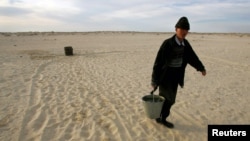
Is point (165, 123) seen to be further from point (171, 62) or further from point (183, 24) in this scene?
point (183, 24)

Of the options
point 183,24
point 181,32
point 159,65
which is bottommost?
point 159,65

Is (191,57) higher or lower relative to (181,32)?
lower

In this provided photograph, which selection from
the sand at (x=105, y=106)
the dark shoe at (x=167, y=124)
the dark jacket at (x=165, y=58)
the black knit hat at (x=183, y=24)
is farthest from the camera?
the dark shoe at (x=167, y=124)

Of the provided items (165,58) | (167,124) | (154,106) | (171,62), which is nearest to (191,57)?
(171,62)

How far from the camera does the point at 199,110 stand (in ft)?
19.2

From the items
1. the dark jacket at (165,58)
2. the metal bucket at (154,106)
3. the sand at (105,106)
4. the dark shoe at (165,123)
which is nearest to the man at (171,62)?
the dark jacket at (165,58)

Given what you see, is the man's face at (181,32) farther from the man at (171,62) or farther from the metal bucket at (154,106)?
the metal bucket at (154,106)

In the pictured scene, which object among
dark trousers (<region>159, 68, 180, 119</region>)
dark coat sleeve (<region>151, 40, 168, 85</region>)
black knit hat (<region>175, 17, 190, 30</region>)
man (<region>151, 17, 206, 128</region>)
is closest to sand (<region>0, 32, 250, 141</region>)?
dark trousers (<region>159, 68, 180, 119</region>)

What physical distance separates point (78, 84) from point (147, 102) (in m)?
3.88

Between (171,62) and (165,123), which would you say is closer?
(171,62)

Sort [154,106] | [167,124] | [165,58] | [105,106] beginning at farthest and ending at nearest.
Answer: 1. [105,106]
2. [167,124]
3. [154,106]
4. [165,58]

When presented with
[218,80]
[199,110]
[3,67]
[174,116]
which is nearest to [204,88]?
[218,80]

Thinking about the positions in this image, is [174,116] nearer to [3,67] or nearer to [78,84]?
[78,84]

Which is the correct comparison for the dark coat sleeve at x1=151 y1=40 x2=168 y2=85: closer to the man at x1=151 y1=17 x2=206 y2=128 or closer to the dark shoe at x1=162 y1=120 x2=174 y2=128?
the man at x1=151 y1=17 x2=206 y2=128
